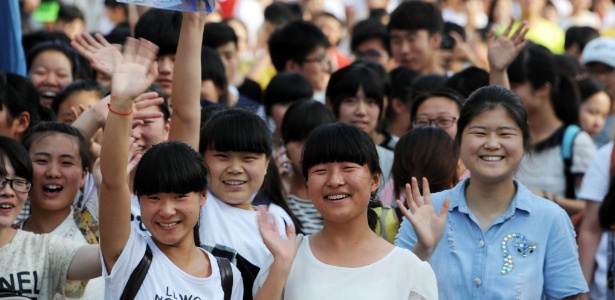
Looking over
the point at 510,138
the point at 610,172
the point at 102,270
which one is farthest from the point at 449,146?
the point at 102,270

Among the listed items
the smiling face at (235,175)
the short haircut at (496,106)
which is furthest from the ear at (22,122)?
Answer: the short haircut at (496,106)

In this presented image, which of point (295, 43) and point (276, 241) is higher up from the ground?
point (295, 43)

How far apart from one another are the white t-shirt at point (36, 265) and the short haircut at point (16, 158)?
0.29 metres

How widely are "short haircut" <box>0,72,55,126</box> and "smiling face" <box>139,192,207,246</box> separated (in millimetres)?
2140

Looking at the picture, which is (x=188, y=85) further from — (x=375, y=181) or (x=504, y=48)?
(x=504, y=48)

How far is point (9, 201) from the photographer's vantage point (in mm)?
4719

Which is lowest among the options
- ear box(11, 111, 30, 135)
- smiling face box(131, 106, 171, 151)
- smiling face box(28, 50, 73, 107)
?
smiling face box(131, 106, 171, 151)

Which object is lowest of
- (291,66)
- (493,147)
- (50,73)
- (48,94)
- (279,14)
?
(493,147)

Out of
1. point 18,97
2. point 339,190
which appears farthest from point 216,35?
point 339,190

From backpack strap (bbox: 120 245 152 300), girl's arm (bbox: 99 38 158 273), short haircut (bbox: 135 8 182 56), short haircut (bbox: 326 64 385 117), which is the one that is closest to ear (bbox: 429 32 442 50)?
short haircut (bbox: 326 64 385 117)

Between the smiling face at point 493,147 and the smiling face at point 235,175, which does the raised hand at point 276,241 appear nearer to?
the smiling face at point 235,175

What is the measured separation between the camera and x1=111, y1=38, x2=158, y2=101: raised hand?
4.02 metres

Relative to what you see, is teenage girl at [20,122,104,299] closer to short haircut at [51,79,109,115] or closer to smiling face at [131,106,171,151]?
smiling face at [131,106,171,151]

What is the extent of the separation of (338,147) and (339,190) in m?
0.17
